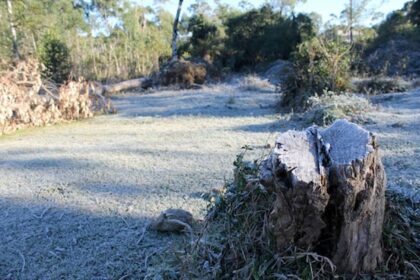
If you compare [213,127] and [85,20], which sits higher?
[85,20]

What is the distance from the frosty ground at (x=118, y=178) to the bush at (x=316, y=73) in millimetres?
670

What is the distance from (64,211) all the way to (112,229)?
0.51m

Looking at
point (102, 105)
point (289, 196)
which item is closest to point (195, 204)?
point (289, 196)

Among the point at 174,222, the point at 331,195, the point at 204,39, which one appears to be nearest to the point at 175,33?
the point at 204,39

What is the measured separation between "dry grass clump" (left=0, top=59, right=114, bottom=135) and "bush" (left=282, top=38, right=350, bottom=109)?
3670mm

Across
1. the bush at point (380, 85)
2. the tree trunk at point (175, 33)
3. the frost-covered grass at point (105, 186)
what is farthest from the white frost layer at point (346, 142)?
the tree trunk at point (175, 33)

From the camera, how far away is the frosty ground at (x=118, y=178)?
2.04 metres

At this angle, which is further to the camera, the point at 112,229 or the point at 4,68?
the point at 4,68

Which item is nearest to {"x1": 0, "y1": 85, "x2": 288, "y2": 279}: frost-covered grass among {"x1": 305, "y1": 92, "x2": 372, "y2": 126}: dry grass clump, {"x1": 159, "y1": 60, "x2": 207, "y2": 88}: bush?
{"x1": 305, "y1": 92, "x2": 372, "y2": 126}: dry grass clump

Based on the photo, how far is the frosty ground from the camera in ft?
6.70

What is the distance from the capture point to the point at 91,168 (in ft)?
11.5

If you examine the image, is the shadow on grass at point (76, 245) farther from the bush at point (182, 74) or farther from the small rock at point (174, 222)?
the bush at point (182, 74)

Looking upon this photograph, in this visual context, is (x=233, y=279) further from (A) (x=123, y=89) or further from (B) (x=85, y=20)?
(B) (x=85, y=20)

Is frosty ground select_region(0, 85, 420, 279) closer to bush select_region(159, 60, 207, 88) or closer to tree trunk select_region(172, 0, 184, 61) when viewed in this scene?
bush select_region(159, 60, 207, 88)
